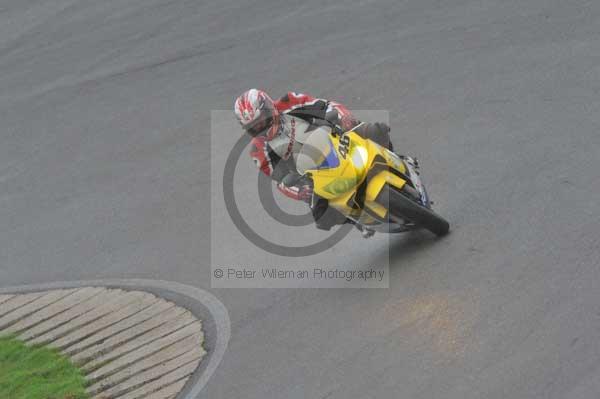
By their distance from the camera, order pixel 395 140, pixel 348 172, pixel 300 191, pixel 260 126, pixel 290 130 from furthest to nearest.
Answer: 1. pixel 395 140
2. pixel 290 130
3. pixel 260 126
4. pixel 300 191
5. pixel 348 172

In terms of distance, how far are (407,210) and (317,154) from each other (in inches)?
38.9

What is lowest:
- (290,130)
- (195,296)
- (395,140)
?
(195,296)

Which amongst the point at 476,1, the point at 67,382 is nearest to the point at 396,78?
the point at 476,1

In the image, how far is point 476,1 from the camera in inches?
577

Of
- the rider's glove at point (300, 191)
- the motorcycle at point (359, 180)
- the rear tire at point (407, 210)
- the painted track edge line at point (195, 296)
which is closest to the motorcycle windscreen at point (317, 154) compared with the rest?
the motorcycle at point (359, 180)

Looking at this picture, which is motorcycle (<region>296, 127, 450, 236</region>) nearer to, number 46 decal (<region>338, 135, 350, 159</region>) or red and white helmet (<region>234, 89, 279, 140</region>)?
number 46 decal (<region>338, 135, 350, 159</region>)

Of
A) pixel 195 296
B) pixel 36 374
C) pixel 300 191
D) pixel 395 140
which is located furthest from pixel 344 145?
pixel 36 374

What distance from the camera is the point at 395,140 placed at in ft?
38.9

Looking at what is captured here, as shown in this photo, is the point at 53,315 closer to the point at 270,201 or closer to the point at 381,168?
the point at 270,201

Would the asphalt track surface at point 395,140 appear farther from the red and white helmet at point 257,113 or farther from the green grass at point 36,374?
the red and white helmet at point 257,113

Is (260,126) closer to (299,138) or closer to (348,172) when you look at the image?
(299,138)

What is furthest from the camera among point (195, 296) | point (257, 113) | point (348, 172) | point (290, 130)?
point (195, 296)

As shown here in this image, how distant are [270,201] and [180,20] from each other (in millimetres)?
7468

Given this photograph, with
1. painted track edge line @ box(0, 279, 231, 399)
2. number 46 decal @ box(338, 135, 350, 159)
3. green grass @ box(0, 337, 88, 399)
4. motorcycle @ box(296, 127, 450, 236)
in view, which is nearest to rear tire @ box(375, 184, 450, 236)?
motorcycle @ box(296, 127, 450, 236)
